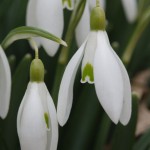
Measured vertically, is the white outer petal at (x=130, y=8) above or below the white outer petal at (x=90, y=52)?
below

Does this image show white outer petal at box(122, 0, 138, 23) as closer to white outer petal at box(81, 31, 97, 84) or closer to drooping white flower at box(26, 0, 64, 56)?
drooping white flower at box(26, 0, 64, 56)

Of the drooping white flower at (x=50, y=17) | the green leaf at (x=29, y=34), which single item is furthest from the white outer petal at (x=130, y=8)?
the green leaf at (x=29, y=34)

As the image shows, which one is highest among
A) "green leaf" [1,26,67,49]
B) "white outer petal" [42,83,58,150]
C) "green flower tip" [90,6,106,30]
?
"green flower tip" [90,6,106,30]

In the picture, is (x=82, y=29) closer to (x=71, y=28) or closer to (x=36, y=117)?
(x=71, y=28)

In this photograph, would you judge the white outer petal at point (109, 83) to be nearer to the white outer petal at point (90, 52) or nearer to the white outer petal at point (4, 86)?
the white outer petal at point (90, 52)

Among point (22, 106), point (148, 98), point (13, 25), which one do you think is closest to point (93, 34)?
point (22, 106)

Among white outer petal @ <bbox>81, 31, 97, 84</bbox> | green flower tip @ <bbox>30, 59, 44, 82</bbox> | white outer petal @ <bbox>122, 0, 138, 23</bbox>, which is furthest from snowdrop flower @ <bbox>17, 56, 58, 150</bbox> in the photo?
white outer petal @ <bbox>122, 0, 138, 23</bbox>

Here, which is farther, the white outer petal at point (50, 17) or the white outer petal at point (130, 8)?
the white outer petal at point (130, 8)
